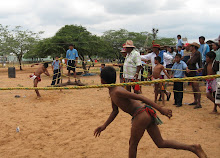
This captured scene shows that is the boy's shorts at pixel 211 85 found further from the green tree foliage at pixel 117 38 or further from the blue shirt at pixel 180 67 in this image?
the green tree foliage at pixel 117 38

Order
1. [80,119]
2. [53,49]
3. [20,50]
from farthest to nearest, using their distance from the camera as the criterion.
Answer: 1. [20,50]
2. [53,49]
3. [80,119]

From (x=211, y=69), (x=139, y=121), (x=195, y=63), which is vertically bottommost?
(x=139, y=121)

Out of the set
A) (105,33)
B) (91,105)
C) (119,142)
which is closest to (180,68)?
(91,105)

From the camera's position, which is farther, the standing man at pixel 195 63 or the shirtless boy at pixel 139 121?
the standing man at pixel 195 63

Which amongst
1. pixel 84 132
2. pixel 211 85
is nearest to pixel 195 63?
pixel 211 85

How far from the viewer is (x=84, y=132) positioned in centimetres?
415

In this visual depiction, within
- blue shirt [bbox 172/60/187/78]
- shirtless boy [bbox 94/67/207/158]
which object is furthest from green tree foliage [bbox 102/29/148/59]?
shirtless boy [bbox 94/67/207/158]

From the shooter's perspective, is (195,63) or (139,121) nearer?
(139,121)

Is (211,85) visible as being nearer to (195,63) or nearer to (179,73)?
(195,63)

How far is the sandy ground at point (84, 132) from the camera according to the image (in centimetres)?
330

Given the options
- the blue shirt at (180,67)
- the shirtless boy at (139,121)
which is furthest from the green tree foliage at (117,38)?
the shirtless boy at (139,121)

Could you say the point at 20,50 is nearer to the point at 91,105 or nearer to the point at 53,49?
the point at 53,49

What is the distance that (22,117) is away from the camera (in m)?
5.30

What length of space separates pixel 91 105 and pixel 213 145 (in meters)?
3.84
